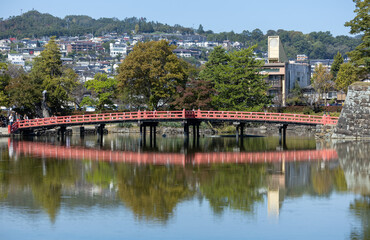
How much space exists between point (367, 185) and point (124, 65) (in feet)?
144

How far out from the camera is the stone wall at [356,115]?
59594mm

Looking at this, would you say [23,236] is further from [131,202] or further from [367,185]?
[367,185]

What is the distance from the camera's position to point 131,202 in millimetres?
32250

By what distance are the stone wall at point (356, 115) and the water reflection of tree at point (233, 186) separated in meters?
17.8

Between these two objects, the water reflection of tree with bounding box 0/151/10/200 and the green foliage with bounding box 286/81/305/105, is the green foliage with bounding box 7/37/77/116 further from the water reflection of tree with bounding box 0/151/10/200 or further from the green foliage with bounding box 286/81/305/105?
the green foliage with bounding box 286/81/305/105

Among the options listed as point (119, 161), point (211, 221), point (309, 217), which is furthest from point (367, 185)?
point (119, 161)

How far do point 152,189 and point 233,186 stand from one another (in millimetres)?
4659

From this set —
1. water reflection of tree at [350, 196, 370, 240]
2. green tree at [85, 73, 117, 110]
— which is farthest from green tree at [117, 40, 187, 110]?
water reflection of tree at [350, 196, 370, 240]

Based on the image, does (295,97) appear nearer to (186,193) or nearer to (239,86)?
(239,86)

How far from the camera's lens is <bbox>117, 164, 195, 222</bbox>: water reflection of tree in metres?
30.6

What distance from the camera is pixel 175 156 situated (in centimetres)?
5141

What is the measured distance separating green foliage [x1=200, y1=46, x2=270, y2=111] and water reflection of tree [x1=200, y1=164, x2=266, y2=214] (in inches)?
1145

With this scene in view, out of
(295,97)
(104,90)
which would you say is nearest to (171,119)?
(104,90)

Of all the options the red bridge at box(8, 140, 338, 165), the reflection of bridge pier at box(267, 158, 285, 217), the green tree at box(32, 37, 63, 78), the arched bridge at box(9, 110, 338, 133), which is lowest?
the reflection of bridge pier at box(267, 158, 285, 217)
